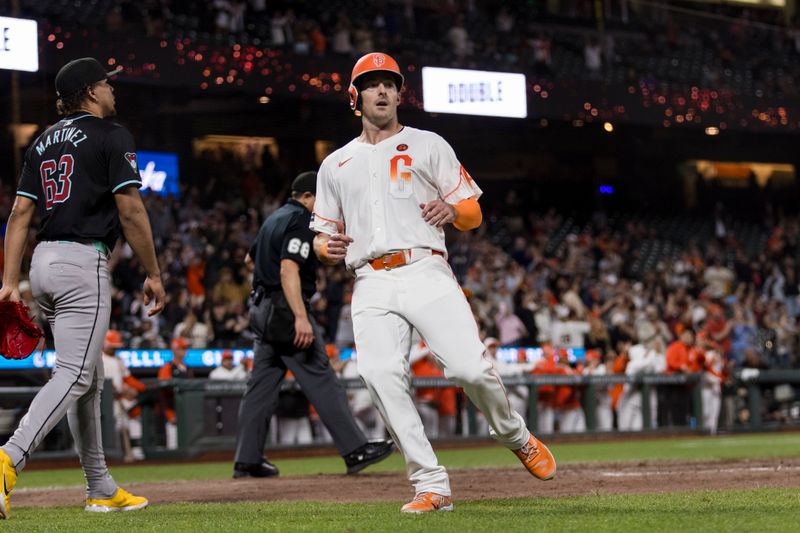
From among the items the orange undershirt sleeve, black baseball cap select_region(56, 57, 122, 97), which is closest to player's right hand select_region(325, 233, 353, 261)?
the orange undershirt sleeve

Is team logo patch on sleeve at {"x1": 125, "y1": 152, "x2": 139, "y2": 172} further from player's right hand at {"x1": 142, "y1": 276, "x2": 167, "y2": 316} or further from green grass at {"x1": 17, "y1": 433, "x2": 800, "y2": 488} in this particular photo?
green grass at {"x1": 17, "y1": 433, "x2": 800, "y2": 488}

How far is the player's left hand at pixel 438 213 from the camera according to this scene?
4.91 meters

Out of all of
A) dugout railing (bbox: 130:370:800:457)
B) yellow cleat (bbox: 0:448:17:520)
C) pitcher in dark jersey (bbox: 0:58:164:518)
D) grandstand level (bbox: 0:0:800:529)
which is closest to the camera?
yellow cleat (bbox: 0:448:17:520)

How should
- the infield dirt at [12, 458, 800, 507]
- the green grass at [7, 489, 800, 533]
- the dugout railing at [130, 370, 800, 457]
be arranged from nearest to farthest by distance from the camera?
the green grass at [7, 489, 800, 533], the infield dirt at [12, 458, 800, 507], the dugout railing at [130, 370, 800, 457]

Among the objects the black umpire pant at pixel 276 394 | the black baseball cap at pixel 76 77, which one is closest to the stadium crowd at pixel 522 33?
the black umpire pant at pixel 276 394

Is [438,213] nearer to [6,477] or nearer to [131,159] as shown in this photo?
[131,159]

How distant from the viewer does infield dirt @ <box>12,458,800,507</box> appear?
20.2 feet

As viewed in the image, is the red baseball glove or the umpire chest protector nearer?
the red baseball glove

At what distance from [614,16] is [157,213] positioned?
11649mm

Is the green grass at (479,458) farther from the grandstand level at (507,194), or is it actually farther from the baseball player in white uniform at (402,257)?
the baseball player in white uniform at (402,257)

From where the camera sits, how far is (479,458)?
1109cm

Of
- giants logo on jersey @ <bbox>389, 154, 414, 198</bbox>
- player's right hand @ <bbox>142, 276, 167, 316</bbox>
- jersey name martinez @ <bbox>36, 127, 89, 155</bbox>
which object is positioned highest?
jersey name martinez @ <bbox>36, 127, 89, 155</bbox>

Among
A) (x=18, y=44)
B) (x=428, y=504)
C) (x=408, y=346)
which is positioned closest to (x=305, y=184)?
(x=408, y=346)

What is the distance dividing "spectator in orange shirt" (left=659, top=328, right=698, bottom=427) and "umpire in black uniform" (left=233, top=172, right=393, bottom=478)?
29.7 feet
